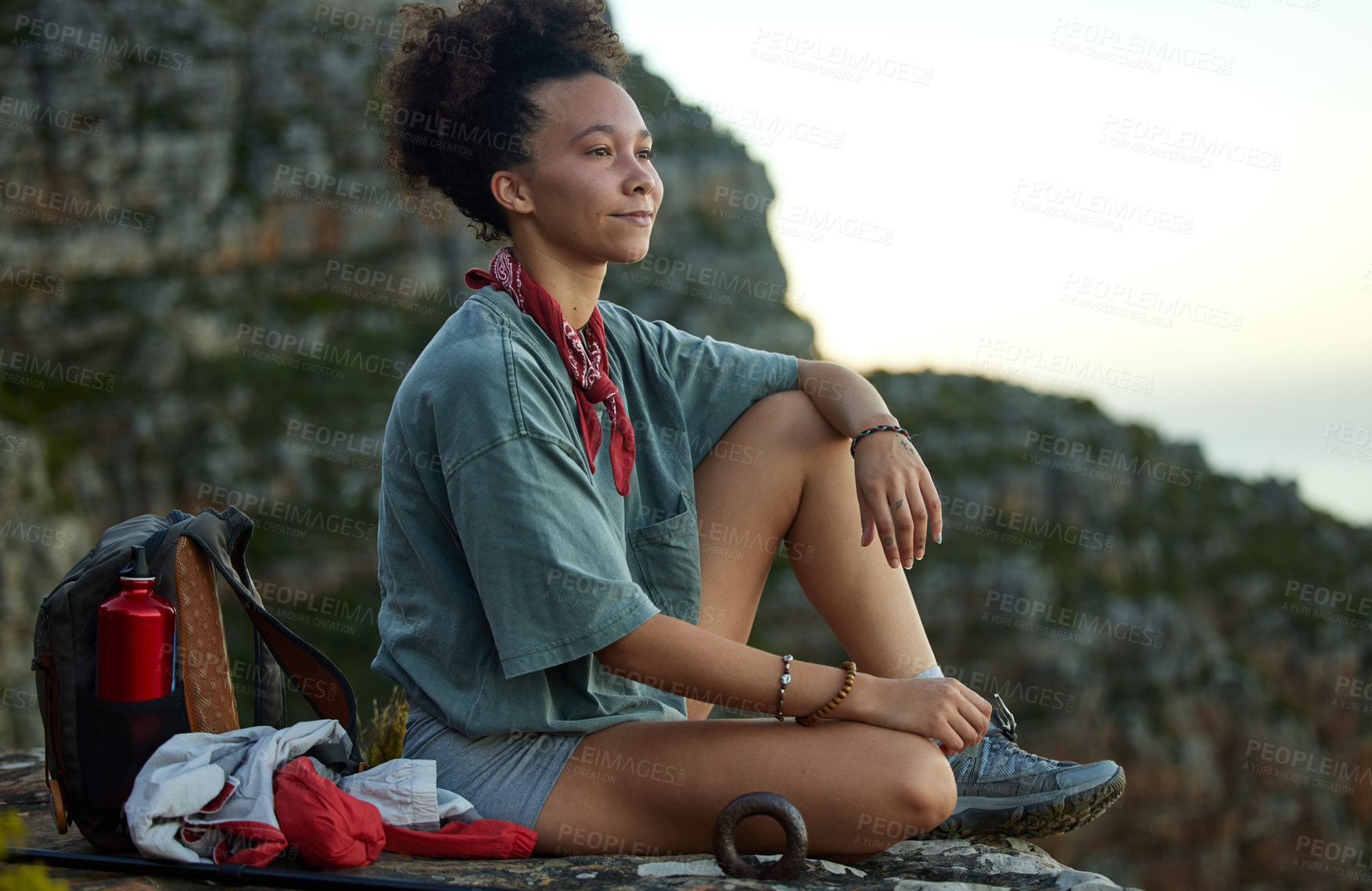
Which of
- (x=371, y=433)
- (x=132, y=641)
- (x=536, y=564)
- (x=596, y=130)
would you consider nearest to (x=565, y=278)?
(x=596, y=130)

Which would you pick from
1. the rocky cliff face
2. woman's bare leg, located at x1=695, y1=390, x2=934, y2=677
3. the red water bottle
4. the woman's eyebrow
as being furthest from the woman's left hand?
the rocky cliff face

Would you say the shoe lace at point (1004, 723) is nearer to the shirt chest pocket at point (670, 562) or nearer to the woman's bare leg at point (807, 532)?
the woman's bare leg at point (807, 532)

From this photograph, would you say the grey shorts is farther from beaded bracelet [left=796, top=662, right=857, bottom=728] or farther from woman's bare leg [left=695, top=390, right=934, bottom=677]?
woman's bare leg [left=695, top=390, right=934, bottom=677]

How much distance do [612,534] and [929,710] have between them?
75 centimetres

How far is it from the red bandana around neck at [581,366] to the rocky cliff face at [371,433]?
25853 mm

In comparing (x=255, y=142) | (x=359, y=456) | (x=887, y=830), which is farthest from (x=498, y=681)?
(x=255, y=142)

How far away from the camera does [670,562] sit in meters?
2.65

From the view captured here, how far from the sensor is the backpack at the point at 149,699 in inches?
85.8

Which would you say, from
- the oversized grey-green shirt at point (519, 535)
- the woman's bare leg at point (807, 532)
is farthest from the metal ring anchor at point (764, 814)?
the woman's bare leg at point (807, 532)

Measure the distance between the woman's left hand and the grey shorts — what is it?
852mm

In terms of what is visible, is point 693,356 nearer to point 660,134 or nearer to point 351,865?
point 351,865

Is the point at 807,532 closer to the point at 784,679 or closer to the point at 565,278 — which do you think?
the point at 784,679

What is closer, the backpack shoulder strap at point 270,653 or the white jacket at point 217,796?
the white jacket at point 217,796

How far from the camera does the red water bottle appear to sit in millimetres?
2178
